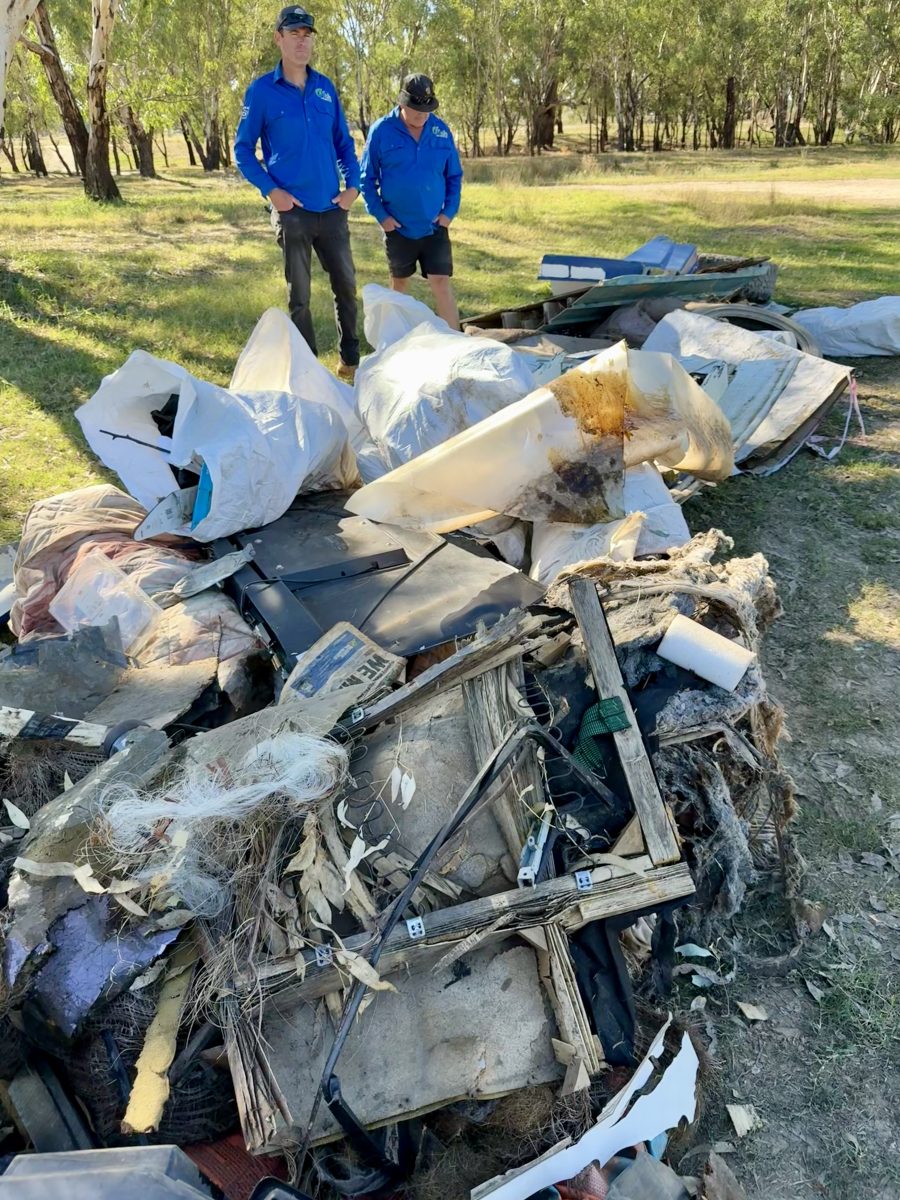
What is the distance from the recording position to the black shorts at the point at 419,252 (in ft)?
18.9

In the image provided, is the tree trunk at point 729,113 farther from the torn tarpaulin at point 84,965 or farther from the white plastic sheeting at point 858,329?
the torn tarpaulin at point 84,965

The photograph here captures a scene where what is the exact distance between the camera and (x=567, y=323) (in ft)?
19.2

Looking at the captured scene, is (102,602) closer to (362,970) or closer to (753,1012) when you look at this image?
(362,970)

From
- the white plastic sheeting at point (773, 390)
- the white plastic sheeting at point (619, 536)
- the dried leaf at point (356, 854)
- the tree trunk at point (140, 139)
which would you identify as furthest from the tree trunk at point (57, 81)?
the dried leaf at point (356, 854)

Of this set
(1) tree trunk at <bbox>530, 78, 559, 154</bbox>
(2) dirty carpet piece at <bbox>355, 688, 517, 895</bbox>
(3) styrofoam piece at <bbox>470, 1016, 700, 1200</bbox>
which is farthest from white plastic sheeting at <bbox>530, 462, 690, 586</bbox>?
(1) tree trunk at <bbox>530, 78, 559, 154</bbox>

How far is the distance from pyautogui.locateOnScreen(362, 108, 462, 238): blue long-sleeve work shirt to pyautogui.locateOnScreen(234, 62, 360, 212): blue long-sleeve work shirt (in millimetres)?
380

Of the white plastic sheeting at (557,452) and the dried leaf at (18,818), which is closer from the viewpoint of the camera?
the dried leaf at (18,818)

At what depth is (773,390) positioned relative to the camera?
4.66 metres

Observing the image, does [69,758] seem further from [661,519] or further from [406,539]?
[661,519]

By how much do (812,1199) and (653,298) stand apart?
5.32 meters

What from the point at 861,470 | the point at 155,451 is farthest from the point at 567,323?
the point at 155,451

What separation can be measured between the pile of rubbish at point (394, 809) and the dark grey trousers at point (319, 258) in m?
2.45

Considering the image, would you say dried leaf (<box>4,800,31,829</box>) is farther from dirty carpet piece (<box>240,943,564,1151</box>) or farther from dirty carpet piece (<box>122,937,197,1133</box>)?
dirty carpet piece (<box>240,943,564,1151</box>)

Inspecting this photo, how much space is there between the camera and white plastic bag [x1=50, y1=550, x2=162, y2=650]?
9.22ft
